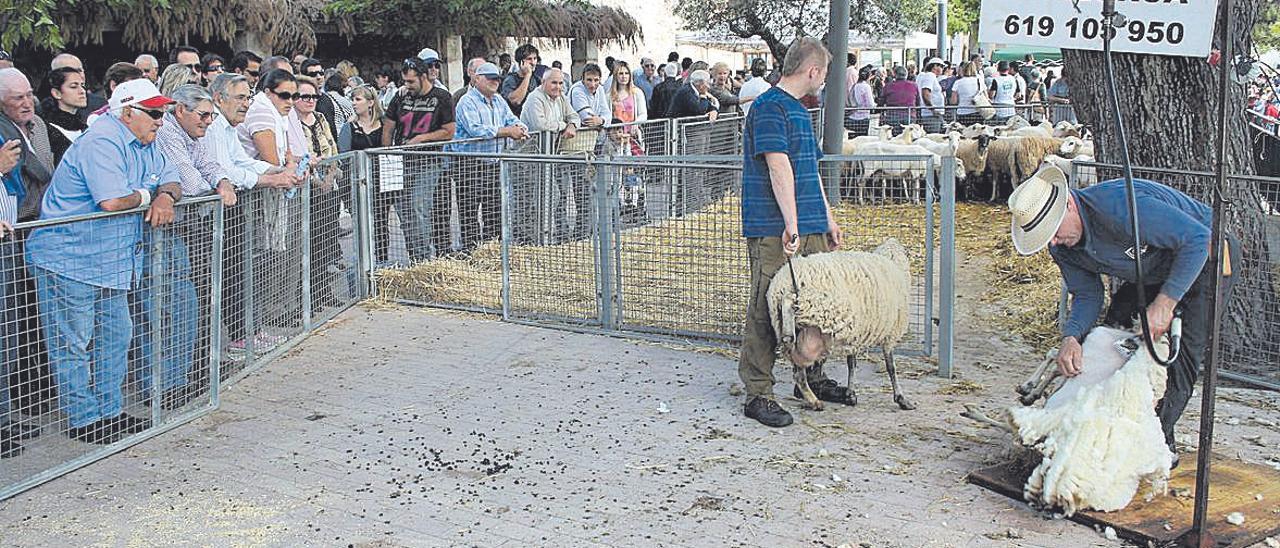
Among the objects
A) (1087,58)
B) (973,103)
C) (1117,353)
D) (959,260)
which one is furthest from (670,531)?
(973,103)

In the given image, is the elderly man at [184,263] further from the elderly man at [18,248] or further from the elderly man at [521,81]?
the elderly man at [521,81]

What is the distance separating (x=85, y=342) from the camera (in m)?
5.73

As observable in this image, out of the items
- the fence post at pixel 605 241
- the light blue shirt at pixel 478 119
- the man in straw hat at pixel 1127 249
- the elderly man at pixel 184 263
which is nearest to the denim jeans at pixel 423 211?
the light blue shirt at pixel 478 119

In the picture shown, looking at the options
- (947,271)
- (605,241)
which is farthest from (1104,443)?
(605,241)

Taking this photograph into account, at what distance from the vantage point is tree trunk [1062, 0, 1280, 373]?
6.91 metres

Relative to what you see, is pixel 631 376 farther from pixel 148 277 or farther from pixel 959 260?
pixel 959 260

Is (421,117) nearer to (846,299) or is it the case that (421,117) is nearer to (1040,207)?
(846,299)

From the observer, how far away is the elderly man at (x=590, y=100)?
473 inches

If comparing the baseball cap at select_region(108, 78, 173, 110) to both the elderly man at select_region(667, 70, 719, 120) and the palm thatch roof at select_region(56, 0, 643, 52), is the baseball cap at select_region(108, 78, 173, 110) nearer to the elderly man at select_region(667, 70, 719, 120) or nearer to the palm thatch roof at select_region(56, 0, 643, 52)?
the palm thatch roof at select_region(56, 0, 643, 52)

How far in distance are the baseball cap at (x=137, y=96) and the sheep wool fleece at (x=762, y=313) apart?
3.04m

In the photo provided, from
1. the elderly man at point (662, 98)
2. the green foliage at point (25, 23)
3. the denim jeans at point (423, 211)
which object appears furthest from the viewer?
the elderly man at point (662, 98)

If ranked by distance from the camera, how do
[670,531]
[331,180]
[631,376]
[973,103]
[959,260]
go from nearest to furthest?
[670,531] < [631,376] < [331,180] < [959,260] < [973,103]

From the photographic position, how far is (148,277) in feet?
19.8

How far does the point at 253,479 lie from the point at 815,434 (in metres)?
2.67
